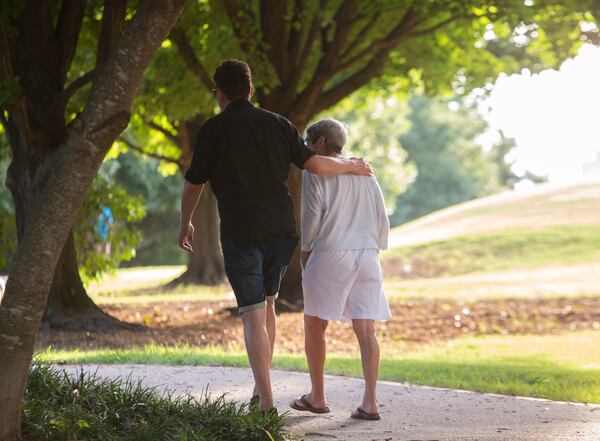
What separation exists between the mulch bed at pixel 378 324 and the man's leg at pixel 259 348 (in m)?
6.37

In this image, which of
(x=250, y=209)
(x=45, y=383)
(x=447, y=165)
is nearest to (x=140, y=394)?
(x=45, y=383)

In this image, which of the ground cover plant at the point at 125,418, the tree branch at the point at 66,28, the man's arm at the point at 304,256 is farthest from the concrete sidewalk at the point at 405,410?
the tree branch at the point at 66,28

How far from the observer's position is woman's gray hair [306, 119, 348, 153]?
20.7 ft

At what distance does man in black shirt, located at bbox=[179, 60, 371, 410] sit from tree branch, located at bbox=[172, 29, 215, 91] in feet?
29.2

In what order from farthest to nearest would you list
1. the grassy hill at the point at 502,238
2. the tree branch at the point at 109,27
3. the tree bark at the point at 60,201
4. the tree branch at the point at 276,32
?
the grassy hill at the point at 502,238 < the tree branch at the point at 276,32 < the tree branch at the point at 109,27 < the tree bark at the point at 60,201

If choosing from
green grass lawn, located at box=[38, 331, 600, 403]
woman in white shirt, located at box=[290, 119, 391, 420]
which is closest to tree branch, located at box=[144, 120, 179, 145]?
green grass lawn, located at box=[38, 331, 600, 403]

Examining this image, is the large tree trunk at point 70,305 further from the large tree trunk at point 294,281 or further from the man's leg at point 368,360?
the man's leg at point 368,360

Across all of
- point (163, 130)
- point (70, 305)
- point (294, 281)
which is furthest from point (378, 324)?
point (163, 130)

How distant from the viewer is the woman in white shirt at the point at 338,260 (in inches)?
248

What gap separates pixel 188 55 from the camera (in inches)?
579

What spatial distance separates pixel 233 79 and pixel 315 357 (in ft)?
6.31

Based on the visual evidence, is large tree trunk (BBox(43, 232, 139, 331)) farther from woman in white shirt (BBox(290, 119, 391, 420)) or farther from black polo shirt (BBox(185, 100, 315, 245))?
black polo shirt (BBox(185, 100, 315, 245))

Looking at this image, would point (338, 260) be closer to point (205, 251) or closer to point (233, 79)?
point (233, 79)

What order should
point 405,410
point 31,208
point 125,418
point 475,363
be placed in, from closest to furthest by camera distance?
1. point 125,418
2. point 405,410
3. point 475,363
4. point 31,208
